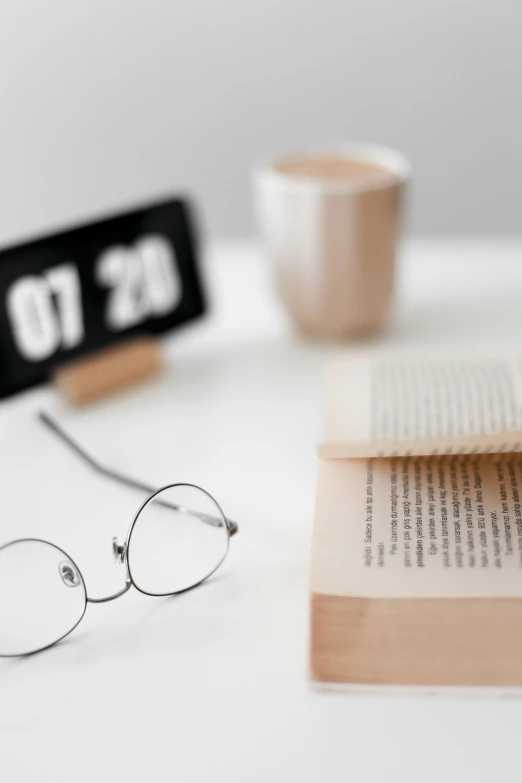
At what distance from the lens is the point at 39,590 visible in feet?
1.57

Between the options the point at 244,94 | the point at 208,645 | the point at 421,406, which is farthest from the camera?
the point at 244,94

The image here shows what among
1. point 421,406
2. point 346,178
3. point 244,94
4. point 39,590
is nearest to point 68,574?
point 39,590

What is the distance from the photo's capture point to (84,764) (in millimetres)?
385

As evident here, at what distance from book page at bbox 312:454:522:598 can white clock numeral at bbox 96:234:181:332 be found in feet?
1.14

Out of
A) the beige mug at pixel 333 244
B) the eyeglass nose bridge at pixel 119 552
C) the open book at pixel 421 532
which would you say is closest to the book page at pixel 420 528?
the open book at pixel 421 532

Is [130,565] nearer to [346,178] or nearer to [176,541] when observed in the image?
[176,541]

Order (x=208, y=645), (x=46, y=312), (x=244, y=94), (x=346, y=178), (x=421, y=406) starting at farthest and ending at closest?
(x=244, y=94) < (x=346, y=178) < (x=46, y=312) < (x=421, y=406) < (x=208, y=645)

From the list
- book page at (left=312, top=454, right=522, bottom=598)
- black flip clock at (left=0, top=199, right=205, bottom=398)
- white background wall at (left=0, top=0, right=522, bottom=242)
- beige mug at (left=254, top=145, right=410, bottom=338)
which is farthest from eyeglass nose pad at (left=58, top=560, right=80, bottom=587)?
white background wall at (left=0, top=0, right=522, bottom=242)

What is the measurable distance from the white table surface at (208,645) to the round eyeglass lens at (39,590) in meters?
0.02

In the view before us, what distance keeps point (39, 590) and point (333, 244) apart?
0.47 meters

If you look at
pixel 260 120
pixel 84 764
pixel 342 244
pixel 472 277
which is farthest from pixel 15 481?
pixel 260 120

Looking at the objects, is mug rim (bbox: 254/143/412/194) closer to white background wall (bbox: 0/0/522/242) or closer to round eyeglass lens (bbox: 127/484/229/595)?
round eyeglass lens (bbox: 127/484/229/595)

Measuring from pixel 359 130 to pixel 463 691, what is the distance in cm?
119

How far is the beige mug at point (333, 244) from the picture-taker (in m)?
0.78
